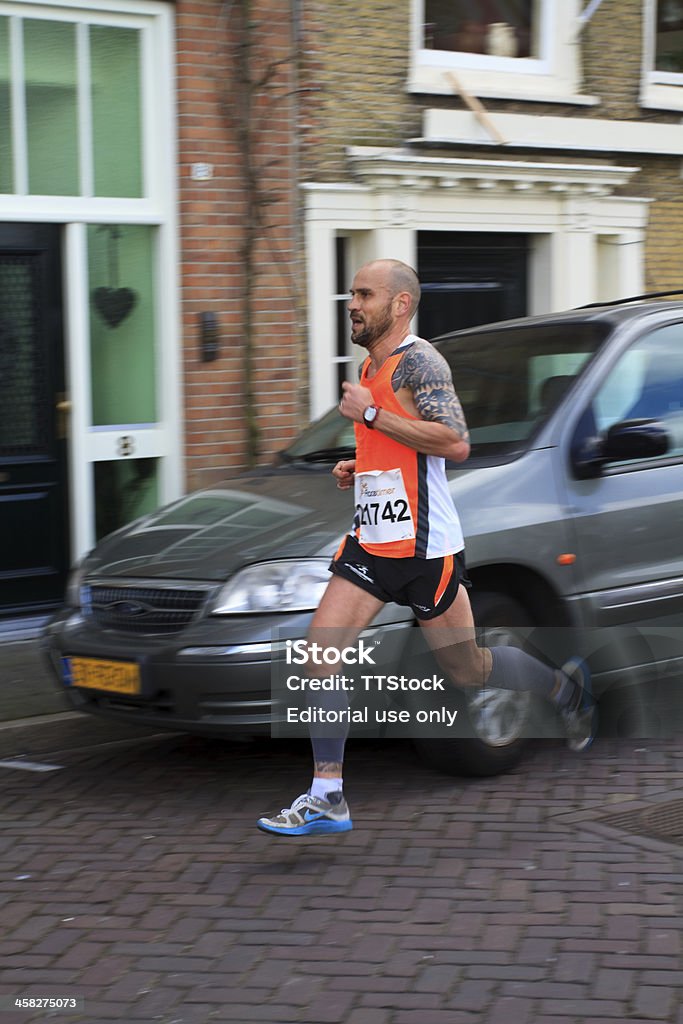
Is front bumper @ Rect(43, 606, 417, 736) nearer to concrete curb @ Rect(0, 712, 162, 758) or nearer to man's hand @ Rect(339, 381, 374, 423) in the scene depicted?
man's hand @ Rect(339, 381, 374, 423)

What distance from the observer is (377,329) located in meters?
4.84

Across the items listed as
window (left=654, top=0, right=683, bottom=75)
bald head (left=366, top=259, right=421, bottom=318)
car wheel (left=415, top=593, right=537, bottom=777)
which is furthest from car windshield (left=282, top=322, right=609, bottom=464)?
window (left=654, top=0, right=683, bottom=75)

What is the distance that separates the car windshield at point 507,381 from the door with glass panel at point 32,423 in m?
2.86

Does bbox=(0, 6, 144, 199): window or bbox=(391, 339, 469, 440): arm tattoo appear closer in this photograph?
bbox=(391, 339, 469, 440): arm tattoo

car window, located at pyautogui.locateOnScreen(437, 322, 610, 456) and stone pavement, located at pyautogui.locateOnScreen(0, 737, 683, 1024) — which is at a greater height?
car window, located at pyautogui.locateOnScreen(437, 322, 610, 456)

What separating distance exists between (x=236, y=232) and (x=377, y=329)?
16.6 feet

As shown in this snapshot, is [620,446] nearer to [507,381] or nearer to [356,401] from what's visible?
[507,381]

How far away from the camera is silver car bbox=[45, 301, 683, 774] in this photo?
523 centimetres

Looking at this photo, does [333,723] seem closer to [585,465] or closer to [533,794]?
[533,794]

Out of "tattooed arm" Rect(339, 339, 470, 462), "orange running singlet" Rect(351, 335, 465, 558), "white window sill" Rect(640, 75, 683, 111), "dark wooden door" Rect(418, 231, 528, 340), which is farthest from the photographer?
"white window sill" Rect(640, 75, 683, 111)

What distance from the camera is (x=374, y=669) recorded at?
517 cm

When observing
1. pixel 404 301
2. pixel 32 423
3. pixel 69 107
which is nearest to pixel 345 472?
pixel 404 301

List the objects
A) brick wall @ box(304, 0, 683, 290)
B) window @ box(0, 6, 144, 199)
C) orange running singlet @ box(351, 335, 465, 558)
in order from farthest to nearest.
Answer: brick wall @ box(304, 0, 683, 290), window @ box(0, 6, 144, 199), orange running singlet @ box(351, 335, 465, 558)

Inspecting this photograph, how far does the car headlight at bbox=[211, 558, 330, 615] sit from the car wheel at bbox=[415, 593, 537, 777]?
0.65 meters
